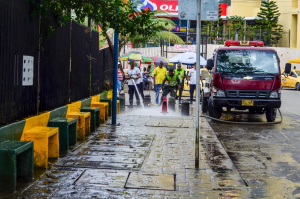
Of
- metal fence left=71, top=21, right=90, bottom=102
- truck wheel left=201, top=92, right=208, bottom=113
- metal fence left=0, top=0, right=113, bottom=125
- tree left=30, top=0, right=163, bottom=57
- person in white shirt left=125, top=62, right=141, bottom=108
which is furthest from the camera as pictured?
person in white shirt left=125, top=62, right=141, bottom=108

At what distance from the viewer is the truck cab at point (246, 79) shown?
1269 centimetres

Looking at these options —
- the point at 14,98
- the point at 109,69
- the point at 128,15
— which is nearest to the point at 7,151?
the point at 14,98

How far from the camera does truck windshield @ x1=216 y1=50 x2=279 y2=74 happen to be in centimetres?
1297

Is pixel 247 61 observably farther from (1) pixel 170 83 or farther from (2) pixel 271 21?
(2) pixel 271 21

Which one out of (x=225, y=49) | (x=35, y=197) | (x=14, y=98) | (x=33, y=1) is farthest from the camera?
(x=225, y=49)

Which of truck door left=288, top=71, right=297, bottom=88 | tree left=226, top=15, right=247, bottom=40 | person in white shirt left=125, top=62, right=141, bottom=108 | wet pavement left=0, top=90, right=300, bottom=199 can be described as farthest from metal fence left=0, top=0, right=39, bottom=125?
tree left=226, top=15, right=247, bottom=40

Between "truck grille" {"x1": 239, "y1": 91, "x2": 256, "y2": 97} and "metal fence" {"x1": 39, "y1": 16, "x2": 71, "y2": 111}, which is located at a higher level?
"metal fence" {"x1": 39, "y1": 16, "x2": 71, "y2": 111}

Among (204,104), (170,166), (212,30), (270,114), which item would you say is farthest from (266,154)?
(212,30)

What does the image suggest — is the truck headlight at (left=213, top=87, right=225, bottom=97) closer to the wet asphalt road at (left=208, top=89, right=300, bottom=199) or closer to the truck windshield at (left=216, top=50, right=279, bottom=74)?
the truck windshield at (left=216, top=50, right=279, bottom=74)

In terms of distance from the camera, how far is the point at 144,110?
1600 cm

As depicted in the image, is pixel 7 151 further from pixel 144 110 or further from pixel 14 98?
pixel 144 110

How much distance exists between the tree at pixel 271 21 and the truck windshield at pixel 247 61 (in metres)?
32.4

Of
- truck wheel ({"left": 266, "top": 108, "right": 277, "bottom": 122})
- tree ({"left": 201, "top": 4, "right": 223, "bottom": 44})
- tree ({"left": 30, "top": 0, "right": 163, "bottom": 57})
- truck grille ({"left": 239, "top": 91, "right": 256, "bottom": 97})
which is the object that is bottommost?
truck wheel ({"left": 266, "top": 108, "right": 277, "bottom": 122})

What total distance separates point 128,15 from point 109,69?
837 centimetres
